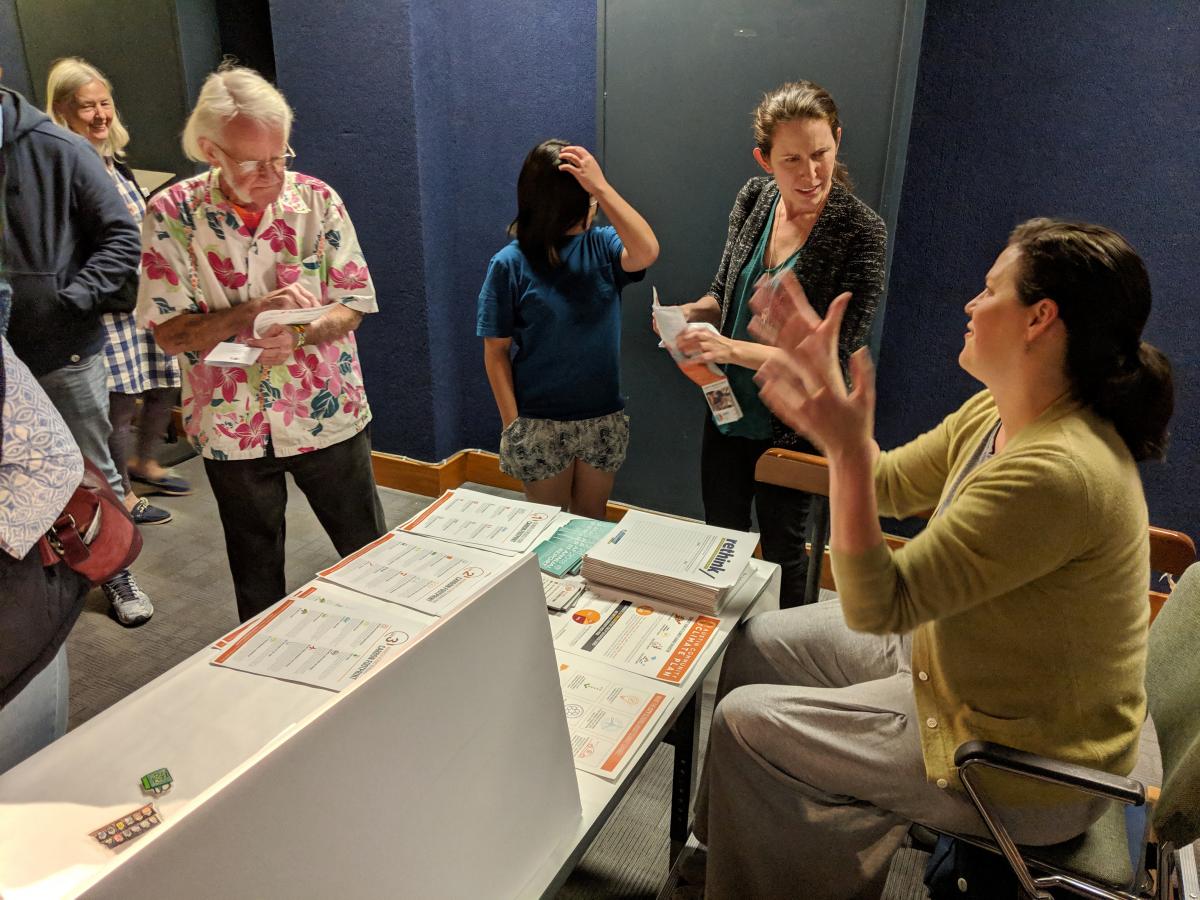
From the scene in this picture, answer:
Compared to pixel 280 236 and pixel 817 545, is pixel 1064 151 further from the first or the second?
pixel 280 236

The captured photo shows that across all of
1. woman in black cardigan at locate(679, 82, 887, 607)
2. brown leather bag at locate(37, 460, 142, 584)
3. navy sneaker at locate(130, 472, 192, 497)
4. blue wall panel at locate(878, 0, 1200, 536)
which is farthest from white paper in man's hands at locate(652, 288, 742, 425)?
navy sneaker at locate(130, 472, 192, 497)

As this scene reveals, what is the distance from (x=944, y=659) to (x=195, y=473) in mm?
3808

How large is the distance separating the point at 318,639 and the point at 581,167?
4.49ft

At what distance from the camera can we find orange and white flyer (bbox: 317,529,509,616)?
1497 mm

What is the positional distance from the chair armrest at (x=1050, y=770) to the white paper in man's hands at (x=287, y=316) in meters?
1.54

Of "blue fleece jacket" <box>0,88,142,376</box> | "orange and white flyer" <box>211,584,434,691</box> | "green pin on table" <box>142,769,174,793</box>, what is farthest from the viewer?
"blue fleece jacket" <box>0,88,142,376</box>

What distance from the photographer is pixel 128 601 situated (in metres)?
2.80

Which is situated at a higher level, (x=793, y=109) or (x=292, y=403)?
(x=793, y=109)

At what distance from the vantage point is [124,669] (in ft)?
8.34

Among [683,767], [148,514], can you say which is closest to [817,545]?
[683,767]

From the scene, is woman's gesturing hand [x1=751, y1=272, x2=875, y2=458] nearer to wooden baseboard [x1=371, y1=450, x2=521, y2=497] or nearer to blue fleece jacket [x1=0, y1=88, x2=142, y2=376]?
blue fleece jacket [x1=0, y1=88, x2=142, y2=376]

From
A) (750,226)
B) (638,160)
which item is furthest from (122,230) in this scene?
(750,226)

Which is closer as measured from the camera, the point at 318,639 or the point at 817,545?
the point at 318,639

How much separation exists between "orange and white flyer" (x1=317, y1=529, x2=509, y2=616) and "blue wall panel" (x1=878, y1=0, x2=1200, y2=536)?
6.20 ft
